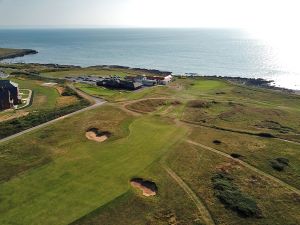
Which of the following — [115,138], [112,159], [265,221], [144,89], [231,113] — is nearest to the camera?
[265,221]

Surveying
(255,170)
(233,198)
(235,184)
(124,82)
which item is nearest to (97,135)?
(235,184)

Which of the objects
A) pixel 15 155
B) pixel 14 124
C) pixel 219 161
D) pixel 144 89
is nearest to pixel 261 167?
pixel 219 161

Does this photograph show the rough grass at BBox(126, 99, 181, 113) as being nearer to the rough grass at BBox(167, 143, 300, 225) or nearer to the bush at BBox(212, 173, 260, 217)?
the rough grass at BBox(167, 143, 300, 225)

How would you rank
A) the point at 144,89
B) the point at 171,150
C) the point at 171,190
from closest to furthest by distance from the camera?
the point at 171,190, the point at 171,150, the point at 144,89

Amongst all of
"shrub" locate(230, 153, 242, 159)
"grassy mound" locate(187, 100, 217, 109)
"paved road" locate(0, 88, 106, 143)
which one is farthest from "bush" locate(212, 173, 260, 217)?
"grassy mound" locate(187, 100, 217, 109)

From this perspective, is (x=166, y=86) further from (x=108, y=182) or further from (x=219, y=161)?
(x=108, y=182)

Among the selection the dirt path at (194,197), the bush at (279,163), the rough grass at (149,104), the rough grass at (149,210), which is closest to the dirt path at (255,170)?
the bush at (279,163)

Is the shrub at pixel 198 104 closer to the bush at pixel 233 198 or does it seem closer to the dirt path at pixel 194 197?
the dirt path at pixel 194 197
